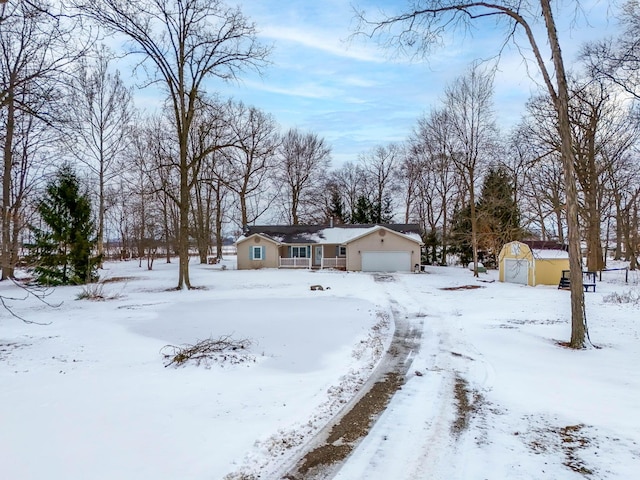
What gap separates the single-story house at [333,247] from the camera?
29047mm

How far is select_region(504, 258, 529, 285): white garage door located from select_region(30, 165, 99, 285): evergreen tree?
904 inches

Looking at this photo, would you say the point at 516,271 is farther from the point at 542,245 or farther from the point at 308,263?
the point at 308,263

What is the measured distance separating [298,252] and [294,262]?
1.18m

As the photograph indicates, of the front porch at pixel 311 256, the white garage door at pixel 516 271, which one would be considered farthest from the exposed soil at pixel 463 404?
the front porch at pixel 311 256

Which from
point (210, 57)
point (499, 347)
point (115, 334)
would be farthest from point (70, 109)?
point (210, 57)

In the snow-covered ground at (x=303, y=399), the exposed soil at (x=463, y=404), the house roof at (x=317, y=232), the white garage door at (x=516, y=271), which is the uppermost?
the house roof at (x=317, y=232)

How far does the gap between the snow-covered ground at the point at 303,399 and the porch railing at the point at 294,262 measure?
21.2m

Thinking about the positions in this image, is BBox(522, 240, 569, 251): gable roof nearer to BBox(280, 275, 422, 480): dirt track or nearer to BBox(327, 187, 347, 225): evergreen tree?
BBox(280, 275, 422, 480): dirt track

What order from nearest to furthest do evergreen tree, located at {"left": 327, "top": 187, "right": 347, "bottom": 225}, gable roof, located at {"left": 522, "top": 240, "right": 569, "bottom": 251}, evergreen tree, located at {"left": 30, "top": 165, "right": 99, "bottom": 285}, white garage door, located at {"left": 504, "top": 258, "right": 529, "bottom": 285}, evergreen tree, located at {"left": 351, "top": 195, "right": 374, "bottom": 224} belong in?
evergreen tree, located at {"left": 30, "top": 165, "right": 99, "bottom": 285}, white garage door, located at {"left": 504, "top": 258, "right": 529, "bottom": 285}, gable roof, located at {"left": 522, "top": 240, "right": 569, "bottom": 251}, evergreen tree, located at {"left": 351, "top": 195, "right": 374, "bottom": 224}, evergreen tree, located at {"left": 327, "top": 187, "right": 347, "bottom": 225}

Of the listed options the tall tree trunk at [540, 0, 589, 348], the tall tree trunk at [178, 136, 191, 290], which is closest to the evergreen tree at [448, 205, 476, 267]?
the tall tree trunk at [178, 136, 191, 290]

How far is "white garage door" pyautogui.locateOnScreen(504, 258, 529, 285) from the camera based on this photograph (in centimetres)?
2150

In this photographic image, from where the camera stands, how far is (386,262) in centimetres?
2914

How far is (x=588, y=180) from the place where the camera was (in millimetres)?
22688

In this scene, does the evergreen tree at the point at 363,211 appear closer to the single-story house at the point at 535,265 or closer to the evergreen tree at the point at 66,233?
the single-story house at the point at 535,265
